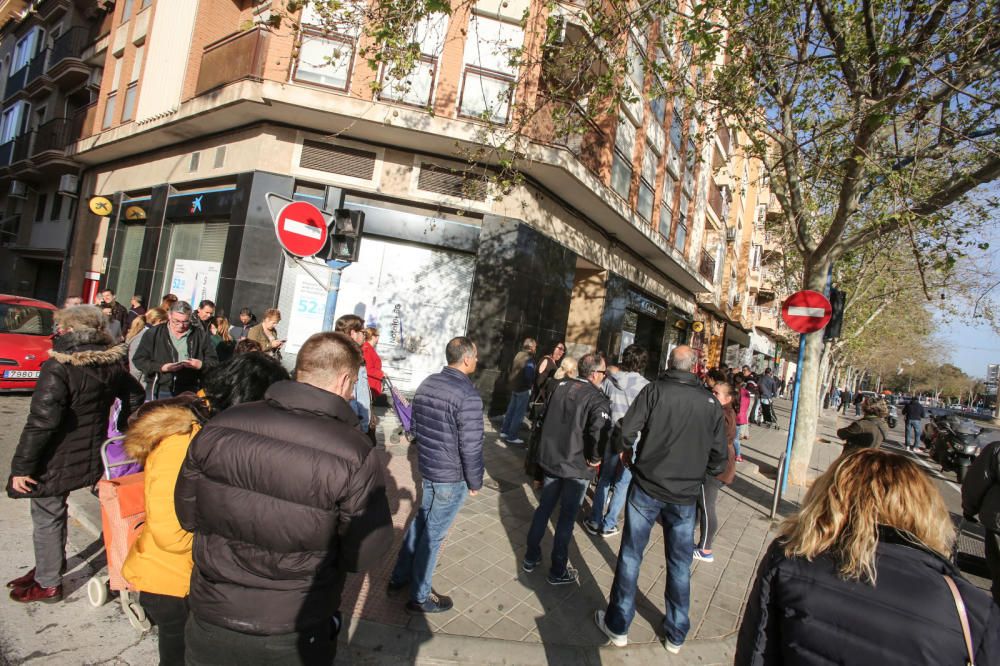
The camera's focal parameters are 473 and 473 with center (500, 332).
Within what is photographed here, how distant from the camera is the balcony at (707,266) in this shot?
20656 millimetres

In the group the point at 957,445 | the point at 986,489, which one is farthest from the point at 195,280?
the point at 957,445

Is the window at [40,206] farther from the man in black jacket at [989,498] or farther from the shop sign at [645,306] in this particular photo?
the man in black jacket at [989,498]

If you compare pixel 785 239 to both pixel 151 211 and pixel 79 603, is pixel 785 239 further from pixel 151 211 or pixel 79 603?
pixel 151 211

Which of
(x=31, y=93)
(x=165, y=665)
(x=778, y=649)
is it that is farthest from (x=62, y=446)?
(x=31, y=93)

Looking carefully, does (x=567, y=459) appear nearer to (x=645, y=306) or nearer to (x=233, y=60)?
(x=233, y=60)

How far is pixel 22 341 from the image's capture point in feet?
26.5

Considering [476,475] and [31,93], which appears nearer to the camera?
[476,475]

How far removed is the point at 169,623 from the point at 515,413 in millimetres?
6586

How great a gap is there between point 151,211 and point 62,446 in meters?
12.2

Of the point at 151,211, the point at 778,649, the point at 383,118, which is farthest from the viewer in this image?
the point at 151,211

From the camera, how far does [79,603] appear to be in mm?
3014

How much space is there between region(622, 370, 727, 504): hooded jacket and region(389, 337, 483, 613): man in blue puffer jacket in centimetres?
115

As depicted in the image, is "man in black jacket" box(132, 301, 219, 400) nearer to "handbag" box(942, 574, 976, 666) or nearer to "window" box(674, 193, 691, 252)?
"handbag" box(942, 574, 976, 666)

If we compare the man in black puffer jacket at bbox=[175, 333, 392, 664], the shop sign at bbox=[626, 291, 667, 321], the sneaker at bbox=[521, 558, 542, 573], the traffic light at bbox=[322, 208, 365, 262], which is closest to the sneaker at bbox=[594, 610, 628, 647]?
the sneaker at bbox=[521, 558, 542, 573]
